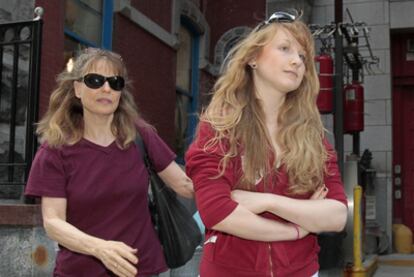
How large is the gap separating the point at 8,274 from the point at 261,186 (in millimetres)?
3390

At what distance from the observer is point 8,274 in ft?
15.7

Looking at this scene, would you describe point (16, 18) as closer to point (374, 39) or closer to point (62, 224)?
point (62, 224)

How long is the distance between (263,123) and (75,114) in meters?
0.95

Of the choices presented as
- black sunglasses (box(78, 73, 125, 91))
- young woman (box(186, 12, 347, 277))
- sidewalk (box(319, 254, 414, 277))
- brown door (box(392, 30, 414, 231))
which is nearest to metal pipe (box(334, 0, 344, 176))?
sidewalk (box(319, 254, 414, 277))

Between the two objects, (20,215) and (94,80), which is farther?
(20,215)

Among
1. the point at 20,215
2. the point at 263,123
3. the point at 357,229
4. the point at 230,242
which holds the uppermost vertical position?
the point at 263,123

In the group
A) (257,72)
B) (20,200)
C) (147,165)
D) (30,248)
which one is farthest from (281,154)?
(20,200)

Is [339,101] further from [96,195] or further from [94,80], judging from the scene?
[96,195]

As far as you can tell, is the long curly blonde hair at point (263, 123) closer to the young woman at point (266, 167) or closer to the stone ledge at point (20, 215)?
the young woman at point (266, 167)

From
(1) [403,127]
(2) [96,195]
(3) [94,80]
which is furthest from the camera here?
(1) [403,127]

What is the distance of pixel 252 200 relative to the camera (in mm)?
1968

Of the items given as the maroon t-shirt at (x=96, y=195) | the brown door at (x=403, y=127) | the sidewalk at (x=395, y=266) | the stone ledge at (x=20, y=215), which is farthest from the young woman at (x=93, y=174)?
the brown door at (x=403, y=127)

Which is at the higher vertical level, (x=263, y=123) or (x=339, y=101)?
(x=339, y=101)

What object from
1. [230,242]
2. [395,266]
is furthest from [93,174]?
[395,266]
